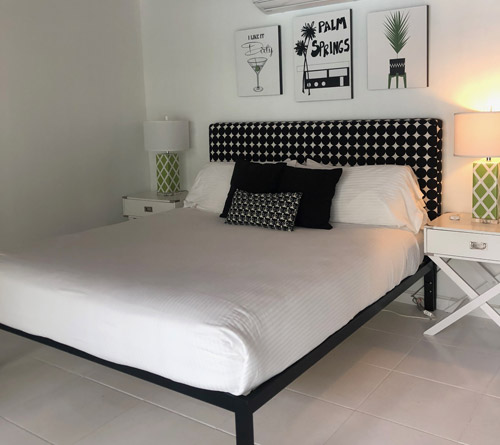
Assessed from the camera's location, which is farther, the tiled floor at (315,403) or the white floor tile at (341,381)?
the white floor tile at (341,381)

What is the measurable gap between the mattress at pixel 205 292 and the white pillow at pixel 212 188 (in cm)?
68

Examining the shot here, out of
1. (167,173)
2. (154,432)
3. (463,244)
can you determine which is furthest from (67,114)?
(463,244)

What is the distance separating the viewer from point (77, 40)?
14.6ft

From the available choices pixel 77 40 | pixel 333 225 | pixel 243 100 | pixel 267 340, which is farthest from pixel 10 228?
pixel 267 340

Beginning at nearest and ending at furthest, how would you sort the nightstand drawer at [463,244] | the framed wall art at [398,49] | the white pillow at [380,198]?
the nightstand drawer at [463,244]
the white pillow at [380,198]
the framed wall art at [398,49]

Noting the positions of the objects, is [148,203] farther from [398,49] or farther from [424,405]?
[424,405]

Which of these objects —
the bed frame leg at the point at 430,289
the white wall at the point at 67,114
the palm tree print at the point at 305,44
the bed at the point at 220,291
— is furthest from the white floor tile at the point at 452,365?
the white wall at the point at 67,114

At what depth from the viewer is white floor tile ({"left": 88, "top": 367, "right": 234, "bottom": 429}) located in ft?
8.32

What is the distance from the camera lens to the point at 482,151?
311cm

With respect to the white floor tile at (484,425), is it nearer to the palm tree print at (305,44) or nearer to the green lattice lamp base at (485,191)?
the green lattice lamp base at (485,191)

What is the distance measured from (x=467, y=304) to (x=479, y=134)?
0.94m

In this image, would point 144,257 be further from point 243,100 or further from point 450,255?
point 243,100

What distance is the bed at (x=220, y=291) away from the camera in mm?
2039

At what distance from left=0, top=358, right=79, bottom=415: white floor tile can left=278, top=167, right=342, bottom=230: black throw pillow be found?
158 cm
